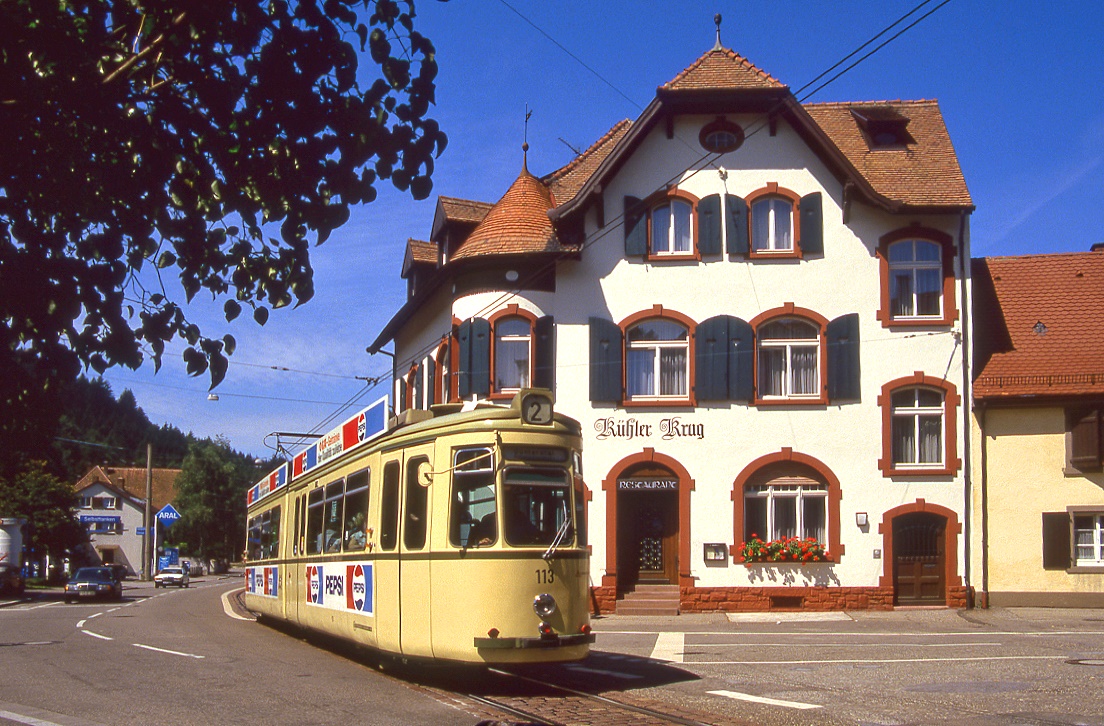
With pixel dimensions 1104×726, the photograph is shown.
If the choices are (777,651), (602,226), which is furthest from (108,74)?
(602,226)

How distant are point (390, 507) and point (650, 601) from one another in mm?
13375

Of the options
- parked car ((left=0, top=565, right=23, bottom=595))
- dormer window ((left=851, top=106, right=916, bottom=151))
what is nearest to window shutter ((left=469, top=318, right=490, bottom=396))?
dormer window ((left=851, top=106, right=916, bottom=151))

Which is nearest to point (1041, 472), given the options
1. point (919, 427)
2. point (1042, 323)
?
point (919, 427)

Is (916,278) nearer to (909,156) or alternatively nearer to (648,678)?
(909,156)

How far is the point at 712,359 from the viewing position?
27078 mm

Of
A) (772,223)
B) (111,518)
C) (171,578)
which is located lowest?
(171,578)

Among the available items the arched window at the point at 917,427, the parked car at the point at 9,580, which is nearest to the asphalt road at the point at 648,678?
the arched window at the point at 917,427

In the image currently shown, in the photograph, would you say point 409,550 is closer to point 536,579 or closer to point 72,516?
point 536,579

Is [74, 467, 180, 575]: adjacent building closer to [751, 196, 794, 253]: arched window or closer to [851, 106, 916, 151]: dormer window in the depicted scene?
[851, 106, 916, 151]: dormer window

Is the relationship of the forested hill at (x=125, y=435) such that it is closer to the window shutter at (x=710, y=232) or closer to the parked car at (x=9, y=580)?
the parked car at (x=9, y=580)

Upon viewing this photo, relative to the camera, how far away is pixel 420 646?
13.3 m

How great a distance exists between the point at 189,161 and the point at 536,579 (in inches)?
321

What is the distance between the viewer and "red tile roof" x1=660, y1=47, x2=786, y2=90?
27234mm

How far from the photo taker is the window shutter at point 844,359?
2678 centimetres
